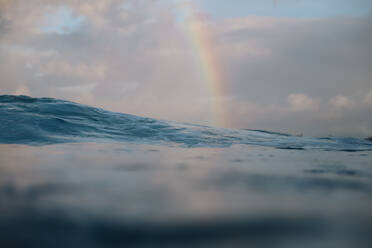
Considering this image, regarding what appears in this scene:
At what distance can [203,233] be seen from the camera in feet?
2.51

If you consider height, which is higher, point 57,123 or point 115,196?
point 57,123

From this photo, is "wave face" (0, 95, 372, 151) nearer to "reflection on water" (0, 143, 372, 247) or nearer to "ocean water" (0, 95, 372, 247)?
"ocean water" (0, 95, 372, 247)

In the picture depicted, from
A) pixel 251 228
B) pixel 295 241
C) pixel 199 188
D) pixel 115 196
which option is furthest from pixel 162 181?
pixel 295 241

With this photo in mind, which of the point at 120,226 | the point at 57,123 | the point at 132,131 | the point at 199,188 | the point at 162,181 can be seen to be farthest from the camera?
the point at 132,131

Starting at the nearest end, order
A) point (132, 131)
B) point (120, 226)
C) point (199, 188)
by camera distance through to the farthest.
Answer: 1. point (120, 226)
2. point (199, 188)
3. point (132, 131)

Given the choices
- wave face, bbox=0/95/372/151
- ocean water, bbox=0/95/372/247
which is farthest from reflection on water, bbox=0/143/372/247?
wave face, bbox=0/95/372/151

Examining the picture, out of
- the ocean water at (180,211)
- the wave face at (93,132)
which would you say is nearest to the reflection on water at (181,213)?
the ocean water at (180,211)

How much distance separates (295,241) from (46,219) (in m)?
0.78

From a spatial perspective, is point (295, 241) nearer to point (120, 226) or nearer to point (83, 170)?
point (120, 226)

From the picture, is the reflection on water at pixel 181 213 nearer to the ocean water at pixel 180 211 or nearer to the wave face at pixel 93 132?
the ocean water at pixel 180 211

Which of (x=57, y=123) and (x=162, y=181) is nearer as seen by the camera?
(x=162, y=181)

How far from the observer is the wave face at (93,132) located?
583cm

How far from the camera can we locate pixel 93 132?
740cm

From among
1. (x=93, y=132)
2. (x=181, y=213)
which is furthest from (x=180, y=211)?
(x=93, y=132)
